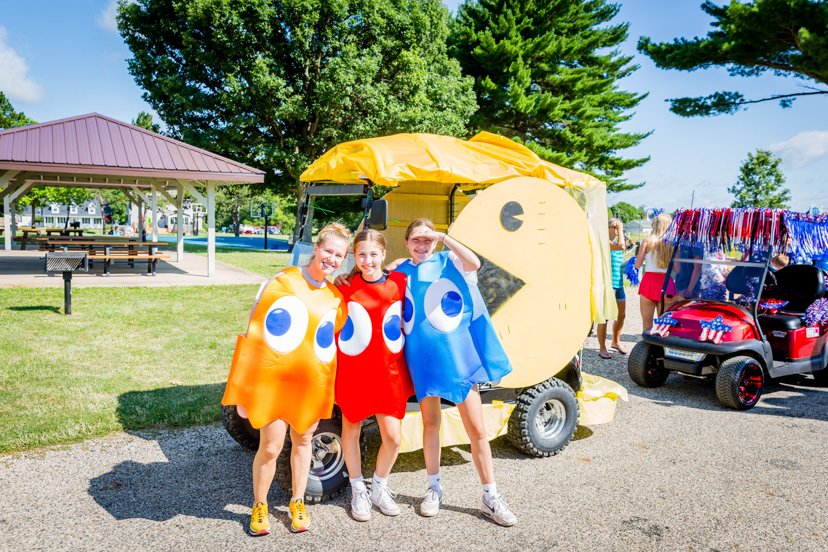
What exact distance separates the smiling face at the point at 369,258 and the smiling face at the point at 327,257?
9cm

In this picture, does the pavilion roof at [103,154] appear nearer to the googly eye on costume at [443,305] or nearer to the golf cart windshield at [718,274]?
the golf cart windshield at [718,274]

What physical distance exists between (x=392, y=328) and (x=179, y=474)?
1.92 meters

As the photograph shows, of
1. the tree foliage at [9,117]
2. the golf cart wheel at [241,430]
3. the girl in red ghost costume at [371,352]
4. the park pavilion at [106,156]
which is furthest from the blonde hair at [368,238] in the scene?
the tree foliage at [9,117]

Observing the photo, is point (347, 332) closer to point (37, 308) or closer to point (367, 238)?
point (367, 238)

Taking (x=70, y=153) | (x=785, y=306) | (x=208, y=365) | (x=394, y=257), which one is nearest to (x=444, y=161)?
(x=394, y=257)

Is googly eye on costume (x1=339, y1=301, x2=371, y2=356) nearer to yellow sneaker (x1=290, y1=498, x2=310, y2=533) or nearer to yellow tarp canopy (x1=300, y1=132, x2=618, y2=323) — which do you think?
yellow sneaker (x1=290, y1=498, x2=310, y2=533)

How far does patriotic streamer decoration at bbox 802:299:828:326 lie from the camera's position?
6.02 meters

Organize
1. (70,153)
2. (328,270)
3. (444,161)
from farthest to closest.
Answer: (70,153), (444,161), (328,270)

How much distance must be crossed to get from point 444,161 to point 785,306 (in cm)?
499

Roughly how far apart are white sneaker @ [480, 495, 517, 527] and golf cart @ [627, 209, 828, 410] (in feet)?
10.8

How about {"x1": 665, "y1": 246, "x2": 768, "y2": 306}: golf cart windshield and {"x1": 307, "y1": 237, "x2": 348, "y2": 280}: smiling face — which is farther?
{"x1": 665, "y1": 246, "x2": 768, "y2": 306}: golf cart windshield

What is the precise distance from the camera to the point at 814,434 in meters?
4.81

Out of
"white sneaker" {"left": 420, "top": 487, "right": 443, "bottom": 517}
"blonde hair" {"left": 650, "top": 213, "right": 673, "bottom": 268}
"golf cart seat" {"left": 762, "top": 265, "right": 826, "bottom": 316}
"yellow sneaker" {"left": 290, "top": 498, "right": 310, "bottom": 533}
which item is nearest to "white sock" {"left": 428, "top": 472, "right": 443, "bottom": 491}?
"white sneaker" {"left": 420, "top": 487, "right": 443, "bottom": 517}

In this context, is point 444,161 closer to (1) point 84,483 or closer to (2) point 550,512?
(2) point 550,512
